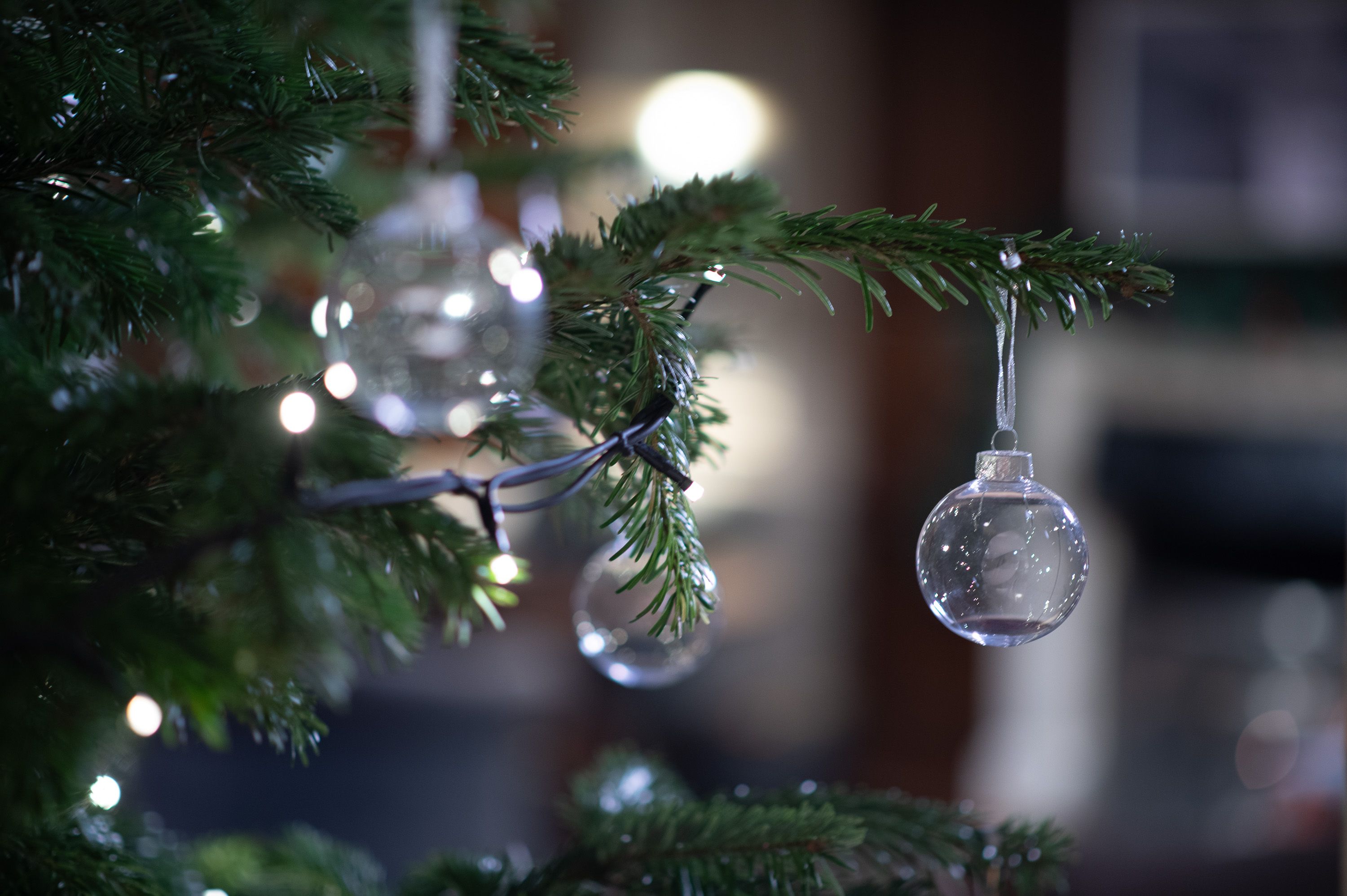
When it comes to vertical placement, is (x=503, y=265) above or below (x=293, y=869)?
above

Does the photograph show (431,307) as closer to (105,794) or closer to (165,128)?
(165,128)

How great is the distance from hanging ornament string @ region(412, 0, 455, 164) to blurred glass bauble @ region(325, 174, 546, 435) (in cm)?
1

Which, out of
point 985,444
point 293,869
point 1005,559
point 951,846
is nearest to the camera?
point 1005,559

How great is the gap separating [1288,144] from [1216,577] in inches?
50.0

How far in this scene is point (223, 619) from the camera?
0.88 feet

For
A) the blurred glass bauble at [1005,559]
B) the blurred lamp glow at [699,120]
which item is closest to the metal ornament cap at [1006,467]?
the blurred glass bauble at [1005,559]

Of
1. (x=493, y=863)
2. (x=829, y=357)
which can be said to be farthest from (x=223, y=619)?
(x=829, y=357)

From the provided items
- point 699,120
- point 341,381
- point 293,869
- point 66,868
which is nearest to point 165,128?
point 341,381

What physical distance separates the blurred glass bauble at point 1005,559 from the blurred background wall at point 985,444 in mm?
2520

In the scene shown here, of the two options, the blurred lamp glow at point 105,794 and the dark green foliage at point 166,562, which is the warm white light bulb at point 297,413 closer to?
the dark green foliage at point 166,562

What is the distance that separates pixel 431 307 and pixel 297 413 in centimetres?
6

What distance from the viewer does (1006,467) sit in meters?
0.40

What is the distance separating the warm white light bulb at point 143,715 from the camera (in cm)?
32

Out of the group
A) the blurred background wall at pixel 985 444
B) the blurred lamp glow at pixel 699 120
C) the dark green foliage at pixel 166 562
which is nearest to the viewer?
the dark green foliage at pixel 166 562
